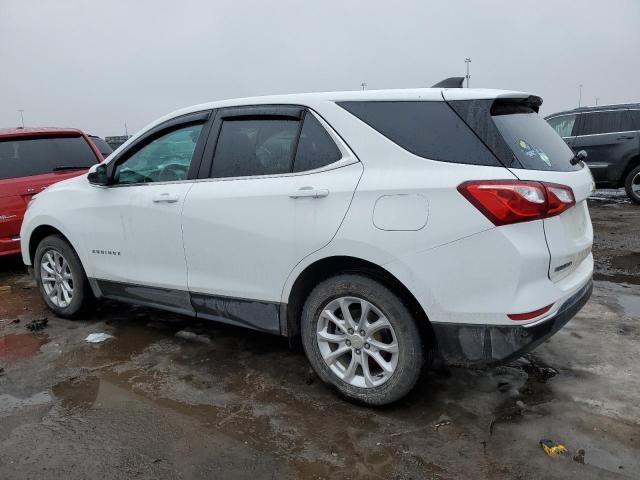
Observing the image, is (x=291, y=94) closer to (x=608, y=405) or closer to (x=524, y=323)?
(x=524, y=323)

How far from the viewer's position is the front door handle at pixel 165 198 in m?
3.54

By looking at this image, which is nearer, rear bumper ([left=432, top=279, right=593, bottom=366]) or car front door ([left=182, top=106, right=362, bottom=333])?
rear bumper ([left=432, top=279, right=593, bottom=366])

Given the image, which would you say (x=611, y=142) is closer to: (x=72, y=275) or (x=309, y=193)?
(x=309, y=193)

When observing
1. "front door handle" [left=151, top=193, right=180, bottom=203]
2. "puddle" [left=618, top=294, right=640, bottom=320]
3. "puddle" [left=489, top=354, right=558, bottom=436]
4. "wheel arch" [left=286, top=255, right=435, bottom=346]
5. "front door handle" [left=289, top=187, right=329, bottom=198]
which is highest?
"front door handle" [left=289, top=187, right=329, bottom=198]

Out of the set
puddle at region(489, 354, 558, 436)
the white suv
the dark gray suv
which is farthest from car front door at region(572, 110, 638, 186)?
the white suv

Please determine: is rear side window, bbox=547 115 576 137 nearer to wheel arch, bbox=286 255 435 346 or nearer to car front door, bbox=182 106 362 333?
car front door, bbox=182 106 362 333

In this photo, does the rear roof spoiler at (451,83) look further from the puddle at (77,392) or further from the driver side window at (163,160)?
the puddle at (77,392)

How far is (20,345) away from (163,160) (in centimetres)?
182

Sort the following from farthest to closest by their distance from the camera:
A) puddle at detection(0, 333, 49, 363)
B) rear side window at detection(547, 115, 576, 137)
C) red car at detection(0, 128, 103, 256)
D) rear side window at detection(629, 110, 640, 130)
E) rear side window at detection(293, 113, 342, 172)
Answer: rear side window at detection(547, 115, 576, 137) < rear side window at detection(629, 110, 640, 130) < red car at detection(0, 128, 103, 256) < puddle at detection(0, 333, 49, 363) < rear side window at detection(293, 113, 342, 172)

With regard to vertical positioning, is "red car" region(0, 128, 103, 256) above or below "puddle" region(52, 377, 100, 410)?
above

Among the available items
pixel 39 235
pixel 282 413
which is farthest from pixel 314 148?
pixel 39 235

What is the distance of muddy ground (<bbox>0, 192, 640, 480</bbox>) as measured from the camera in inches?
98.0

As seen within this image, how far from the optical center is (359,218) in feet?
9.01

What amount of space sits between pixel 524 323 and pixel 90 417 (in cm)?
235
